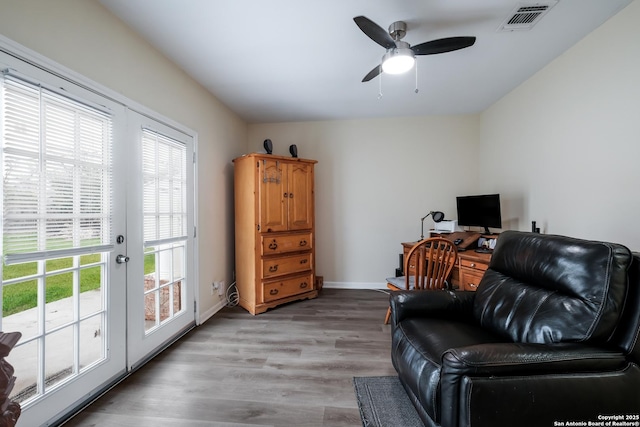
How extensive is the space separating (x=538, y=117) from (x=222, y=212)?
12.1 feet

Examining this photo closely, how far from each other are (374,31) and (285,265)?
2.55 metres

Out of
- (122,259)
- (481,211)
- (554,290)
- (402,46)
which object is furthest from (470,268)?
(122,259)

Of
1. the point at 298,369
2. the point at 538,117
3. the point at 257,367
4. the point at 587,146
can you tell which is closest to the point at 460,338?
the point at 298,369

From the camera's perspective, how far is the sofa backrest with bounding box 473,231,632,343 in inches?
42.8

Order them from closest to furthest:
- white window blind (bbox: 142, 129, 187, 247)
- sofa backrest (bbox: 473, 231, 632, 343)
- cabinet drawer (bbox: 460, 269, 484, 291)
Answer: sofa backrest (bbox: 473, 231, 632, 343) < white window blind (bbox: 142, 129, 187, 247) < cabinet drawer (bbox: 460, 269, 484, 291)

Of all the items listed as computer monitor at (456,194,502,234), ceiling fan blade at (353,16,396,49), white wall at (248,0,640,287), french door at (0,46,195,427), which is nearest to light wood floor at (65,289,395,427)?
french door at (0,46,195,427)

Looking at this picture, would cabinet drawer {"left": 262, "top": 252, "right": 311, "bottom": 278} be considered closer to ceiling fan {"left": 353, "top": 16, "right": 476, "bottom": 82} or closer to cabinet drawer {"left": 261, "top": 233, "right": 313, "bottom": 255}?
cabinet drawer {"left": 261, "top": 233, "right": 313, "bottom": 255}

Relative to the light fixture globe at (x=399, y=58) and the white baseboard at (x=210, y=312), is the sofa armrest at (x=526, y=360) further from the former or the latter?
the white baseboard at (x=210, y=312)

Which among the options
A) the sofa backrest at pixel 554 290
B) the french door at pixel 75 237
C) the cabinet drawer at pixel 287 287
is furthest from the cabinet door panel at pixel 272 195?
the sofa backrest at pixel 554 290

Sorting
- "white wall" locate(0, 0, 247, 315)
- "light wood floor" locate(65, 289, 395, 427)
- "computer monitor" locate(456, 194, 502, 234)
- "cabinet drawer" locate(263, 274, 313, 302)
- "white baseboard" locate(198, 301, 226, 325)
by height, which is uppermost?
"white wall" locate(0, 0, 247, 315)

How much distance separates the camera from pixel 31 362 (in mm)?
1317

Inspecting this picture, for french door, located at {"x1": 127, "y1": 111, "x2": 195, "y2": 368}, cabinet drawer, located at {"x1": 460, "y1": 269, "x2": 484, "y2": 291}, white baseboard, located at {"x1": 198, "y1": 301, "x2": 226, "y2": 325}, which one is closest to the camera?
french door, located at {"x1": 127, "y1": 111, "x2": 195, "y2": 368}

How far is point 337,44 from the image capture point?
2.09 m

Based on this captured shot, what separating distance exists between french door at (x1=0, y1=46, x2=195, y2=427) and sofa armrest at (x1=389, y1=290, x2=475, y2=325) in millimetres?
1969
